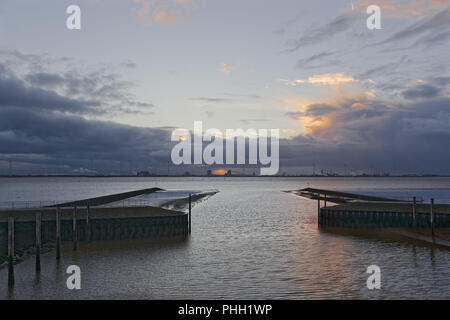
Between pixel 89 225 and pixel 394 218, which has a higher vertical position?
pixel 89 225

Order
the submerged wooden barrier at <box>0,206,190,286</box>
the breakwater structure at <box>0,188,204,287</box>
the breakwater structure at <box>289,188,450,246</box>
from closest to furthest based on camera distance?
1. the breakwater structure at <box>0,188,204,287</box>
2. the submerged wooden barrier at <box>0,206,190,286</box>
3. the breakwater structure at <box>289,188,450,246</box>

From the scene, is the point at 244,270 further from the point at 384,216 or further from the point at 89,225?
the point at 384,216

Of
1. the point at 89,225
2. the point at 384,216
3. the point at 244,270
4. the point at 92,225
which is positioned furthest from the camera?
the point at 384,216

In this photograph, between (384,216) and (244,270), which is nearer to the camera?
(244,270)

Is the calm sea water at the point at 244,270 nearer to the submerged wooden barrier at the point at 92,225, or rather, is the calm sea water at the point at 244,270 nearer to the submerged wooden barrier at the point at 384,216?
the submerged wooden barrier at the point at 92,225

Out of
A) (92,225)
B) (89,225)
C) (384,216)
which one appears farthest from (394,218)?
(89,225)

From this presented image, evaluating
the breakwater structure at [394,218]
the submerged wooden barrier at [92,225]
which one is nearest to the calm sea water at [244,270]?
the submerged wooden barrier at [92,225]

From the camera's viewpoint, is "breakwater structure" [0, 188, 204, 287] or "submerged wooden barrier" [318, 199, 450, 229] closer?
"breakwater structure" [0, 188, 204, 287]

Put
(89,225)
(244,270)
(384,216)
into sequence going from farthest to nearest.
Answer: (384,216) → (89,225) → (244,270)

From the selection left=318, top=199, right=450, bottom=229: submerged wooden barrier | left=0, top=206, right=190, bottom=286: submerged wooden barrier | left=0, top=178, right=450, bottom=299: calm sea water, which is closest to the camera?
left=0, top=178, right=450, bottom=299: calm sea water

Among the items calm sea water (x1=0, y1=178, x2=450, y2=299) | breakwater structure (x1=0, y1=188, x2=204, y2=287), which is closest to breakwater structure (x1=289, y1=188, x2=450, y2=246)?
calm sea water (x1=0, y1=178, x2=450, y2=299)

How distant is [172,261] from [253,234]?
2227cm

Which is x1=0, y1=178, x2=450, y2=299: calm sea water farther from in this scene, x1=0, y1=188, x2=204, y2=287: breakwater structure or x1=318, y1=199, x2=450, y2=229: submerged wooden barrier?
x1=318, y1=199, x2=450, y2=229: submerged wooden barrier
